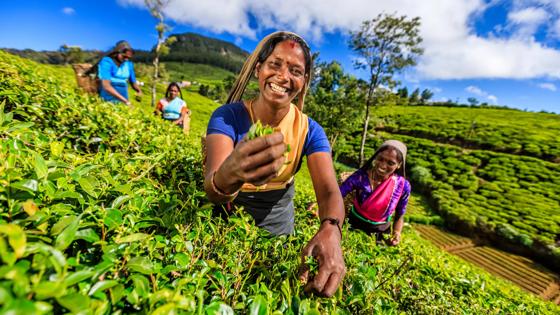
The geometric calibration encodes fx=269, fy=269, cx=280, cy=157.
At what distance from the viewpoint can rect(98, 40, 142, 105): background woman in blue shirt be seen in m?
4.79

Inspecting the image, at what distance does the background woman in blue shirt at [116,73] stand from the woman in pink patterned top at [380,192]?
13.8 feet

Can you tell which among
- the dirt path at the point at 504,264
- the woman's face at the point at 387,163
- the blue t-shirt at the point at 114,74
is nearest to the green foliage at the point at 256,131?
the woman's face at the point at 387,163

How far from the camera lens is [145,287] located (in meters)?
0.71

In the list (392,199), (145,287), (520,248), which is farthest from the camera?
(520,248)

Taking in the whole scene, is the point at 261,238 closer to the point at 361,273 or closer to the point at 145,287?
the point at 361,273

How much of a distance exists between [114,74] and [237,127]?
14.4 ft

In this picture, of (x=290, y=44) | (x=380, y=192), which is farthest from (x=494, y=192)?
(x=290, y=44)

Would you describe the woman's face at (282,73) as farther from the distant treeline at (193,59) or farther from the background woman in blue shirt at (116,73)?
the distant treeline at (193,59)

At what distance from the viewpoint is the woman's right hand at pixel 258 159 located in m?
0.96

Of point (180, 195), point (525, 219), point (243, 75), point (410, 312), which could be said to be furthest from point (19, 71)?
point (525, 219)

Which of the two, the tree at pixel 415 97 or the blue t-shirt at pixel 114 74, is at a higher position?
the tree at pixel 415 97

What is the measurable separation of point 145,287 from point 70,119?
231cm

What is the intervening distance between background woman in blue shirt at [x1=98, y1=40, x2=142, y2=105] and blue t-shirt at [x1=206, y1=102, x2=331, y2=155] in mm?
3632

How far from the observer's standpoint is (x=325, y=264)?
3.95 feet
